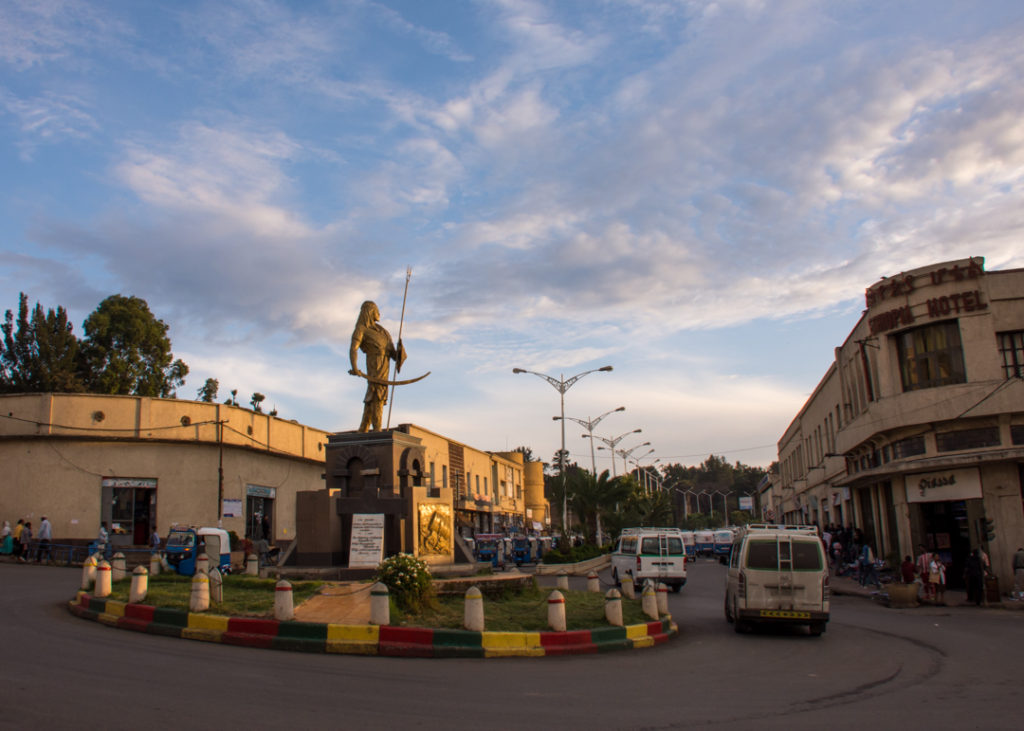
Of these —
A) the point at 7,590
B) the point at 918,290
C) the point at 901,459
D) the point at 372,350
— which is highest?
the point at 918,290

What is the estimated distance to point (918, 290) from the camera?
88.5 ft

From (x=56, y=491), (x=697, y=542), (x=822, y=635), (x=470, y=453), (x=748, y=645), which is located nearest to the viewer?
(x=748, y=645)

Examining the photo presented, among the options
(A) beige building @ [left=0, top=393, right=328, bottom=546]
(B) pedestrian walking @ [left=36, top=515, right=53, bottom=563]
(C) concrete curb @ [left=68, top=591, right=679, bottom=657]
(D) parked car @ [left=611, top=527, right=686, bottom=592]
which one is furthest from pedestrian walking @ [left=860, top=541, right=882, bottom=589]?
(B) pedestrian walking @ [left=36, top=515, right=53, bottom=563]

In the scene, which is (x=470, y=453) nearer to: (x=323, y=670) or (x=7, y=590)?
(x=7, y=590)

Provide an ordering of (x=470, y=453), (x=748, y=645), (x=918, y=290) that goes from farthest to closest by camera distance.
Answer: (x=470, y=453) → (x=918, y=290) → (x=748, y=645)

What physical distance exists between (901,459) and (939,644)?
588 inches

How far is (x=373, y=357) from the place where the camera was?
67.1 feet

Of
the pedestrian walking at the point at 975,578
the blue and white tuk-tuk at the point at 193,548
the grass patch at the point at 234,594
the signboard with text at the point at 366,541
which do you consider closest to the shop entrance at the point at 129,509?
the blue and white tuk-tuk at the point at 193,548

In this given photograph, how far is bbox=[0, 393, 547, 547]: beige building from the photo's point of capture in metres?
32.2

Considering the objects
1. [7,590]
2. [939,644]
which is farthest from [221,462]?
[939,644]

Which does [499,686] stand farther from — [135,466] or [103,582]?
[135,466]

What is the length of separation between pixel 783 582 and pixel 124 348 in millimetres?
45832

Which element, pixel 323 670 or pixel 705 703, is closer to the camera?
pixel 705 703

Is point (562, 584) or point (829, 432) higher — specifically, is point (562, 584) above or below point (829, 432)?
below
